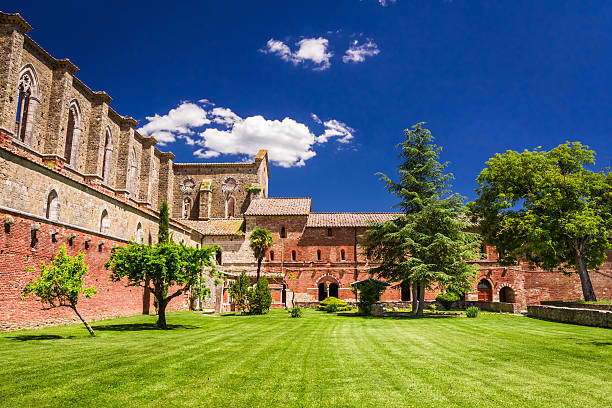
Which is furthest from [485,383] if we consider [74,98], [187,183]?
[187,183]

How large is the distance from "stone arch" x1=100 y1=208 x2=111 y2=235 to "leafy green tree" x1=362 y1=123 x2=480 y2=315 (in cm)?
1746

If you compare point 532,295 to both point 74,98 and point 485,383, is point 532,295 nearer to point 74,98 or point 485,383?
point 485,383

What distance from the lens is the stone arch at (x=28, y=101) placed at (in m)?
26.8

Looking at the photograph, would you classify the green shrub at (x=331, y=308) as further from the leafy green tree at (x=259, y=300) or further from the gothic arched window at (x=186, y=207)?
the gothic arched window at (x=186, y=207)

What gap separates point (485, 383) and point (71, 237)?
1730 centimetres

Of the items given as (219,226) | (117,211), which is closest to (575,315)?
(117,211)

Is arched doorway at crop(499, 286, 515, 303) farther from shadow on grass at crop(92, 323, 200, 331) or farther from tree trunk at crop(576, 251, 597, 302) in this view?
shadow on grass at crop(92, 323, 200, 331)

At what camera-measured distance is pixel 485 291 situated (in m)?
40.8

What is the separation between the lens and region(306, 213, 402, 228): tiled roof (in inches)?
1688

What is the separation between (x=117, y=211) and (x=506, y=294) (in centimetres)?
3657

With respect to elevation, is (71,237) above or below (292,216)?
below

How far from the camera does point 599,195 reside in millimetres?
26625

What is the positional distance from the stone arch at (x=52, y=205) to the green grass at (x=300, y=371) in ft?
25.1

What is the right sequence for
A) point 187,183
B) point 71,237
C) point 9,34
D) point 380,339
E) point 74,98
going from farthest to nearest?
1. point 187,183
2. point 74,98
3. point 9,34
4. point 71,237
5. point 380,339
